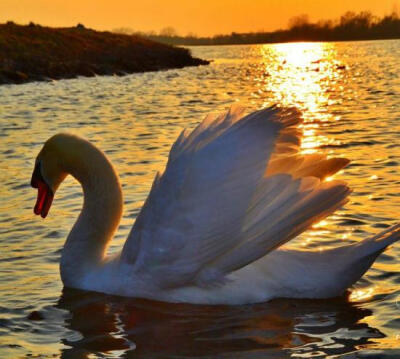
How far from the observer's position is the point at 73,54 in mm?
65062

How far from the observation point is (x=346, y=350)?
229 inches

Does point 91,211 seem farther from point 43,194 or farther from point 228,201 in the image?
point 228,201

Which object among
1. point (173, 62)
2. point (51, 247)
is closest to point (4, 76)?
point (173, 62)

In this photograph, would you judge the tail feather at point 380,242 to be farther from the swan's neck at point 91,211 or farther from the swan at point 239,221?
the swan's neck at point 91,211

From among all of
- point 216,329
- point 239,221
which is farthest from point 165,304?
point 239,221

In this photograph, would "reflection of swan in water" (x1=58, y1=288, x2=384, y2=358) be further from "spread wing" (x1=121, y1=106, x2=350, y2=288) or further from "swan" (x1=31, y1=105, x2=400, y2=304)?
"spread wing" (x1=121, y1=106, x2=350, y2=288)

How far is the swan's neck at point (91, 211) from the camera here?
746 centimetres

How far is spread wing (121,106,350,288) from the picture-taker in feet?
20.4

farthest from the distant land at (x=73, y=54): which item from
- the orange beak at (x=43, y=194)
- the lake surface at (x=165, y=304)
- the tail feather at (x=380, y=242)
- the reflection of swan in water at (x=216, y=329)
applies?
the tail feather at (x=380, y=242)

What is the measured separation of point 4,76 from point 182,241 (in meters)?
39.9

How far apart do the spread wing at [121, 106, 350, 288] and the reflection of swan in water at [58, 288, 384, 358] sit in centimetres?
39

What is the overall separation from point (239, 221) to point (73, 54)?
60.4 metres

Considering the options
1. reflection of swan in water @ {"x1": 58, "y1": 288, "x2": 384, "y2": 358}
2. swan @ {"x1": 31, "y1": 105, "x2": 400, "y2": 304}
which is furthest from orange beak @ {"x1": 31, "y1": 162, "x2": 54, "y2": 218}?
swan @ {"x1": 31, "y1": 105, "x2": 400, "y2": 304}

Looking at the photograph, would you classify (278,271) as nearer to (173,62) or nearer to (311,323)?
(311,323)
